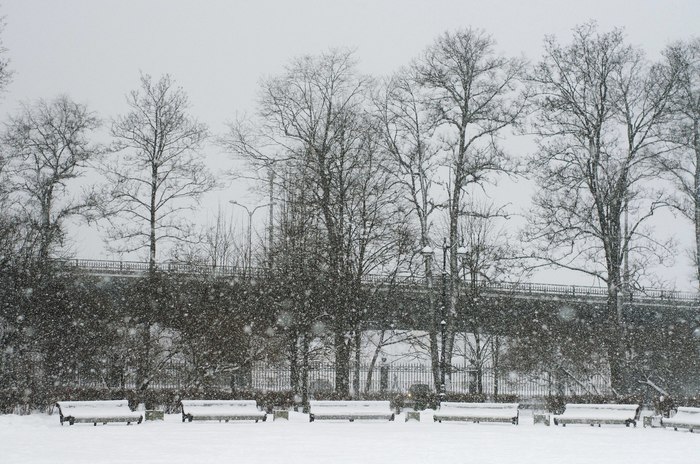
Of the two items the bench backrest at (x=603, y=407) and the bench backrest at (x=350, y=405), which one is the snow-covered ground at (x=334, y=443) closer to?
the bench backrest at (x=350, y=405)

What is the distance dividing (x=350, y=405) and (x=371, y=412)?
2.92 ft

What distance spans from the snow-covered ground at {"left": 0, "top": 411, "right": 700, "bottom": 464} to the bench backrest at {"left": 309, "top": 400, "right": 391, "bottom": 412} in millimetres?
524

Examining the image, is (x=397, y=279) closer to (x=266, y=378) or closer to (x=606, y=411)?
(x=266, y=378)

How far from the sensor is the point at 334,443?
56.5ft

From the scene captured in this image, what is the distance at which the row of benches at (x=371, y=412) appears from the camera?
72.8 ft

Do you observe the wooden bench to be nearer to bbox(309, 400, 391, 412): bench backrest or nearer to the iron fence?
bbox(309, 400, 391, 412): bench backrest

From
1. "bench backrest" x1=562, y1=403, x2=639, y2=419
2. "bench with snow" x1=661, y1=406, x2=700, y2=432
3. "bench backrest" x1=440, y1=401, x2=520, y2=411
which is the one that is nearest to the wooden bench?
"bench backrest" x1=440, y1=401, x2=520, y2=411

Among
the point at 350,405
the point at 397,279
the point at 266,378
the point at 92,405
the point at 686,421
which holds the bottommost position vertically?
the point at 686,421

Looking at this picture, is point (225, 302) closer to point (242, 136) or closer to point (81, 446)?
point (242, 136)

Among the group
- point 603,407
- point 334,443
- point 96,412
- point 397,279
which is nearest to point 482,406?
point 603,407

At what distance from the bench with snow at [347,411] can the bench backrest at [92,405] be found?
17.9ft

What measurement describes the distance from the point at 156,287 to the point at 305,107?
973 cm

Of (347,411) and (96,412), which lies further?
(347,411)

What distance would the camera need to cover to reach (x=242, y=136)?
3319 centimetres
